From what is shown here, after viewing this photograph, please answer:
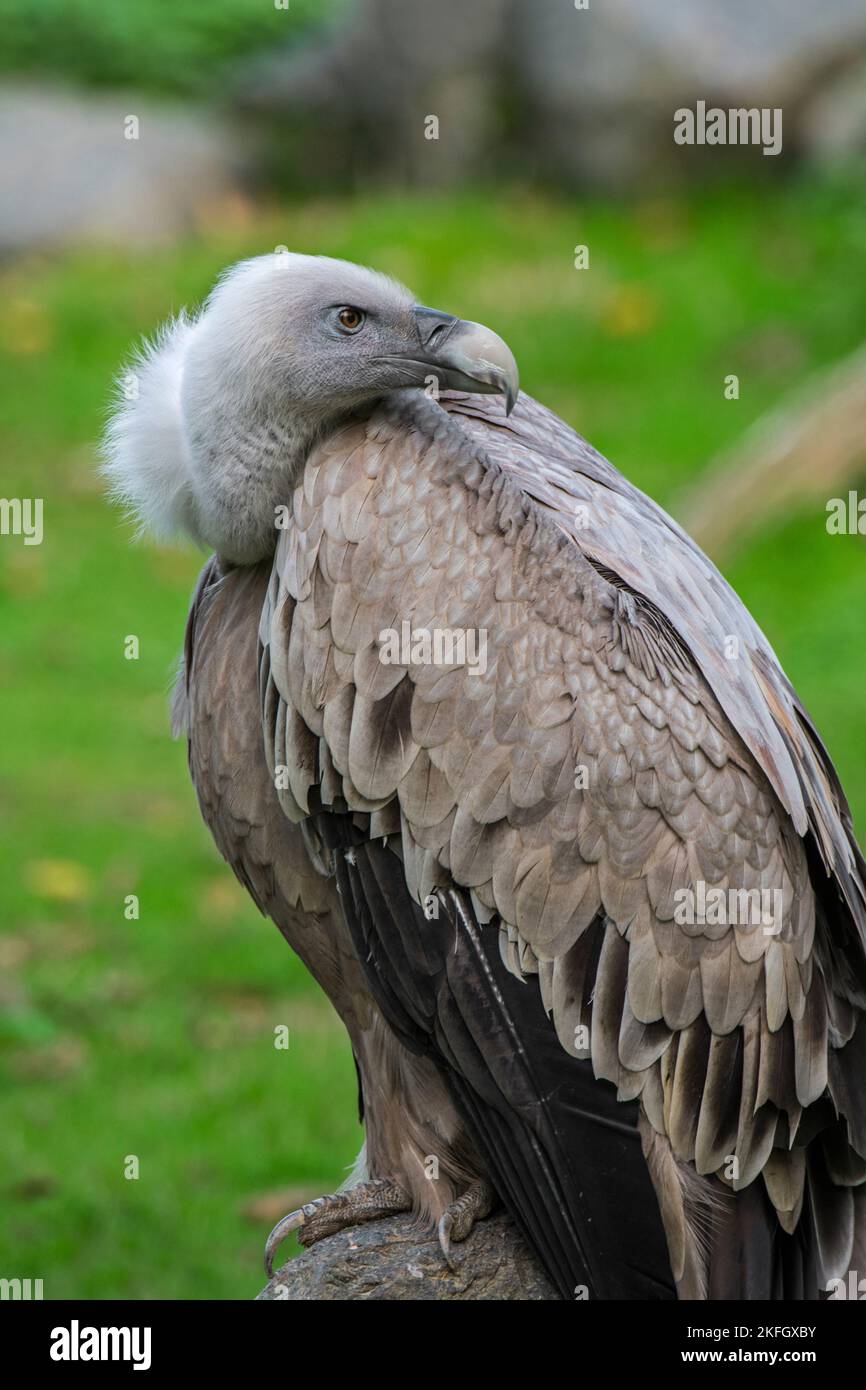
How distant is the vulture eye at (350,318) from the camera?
423 cm

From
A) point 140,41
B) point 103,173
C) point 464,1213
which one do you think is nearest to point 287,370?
point 464,1213

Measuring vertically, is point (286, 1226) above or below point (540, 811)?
below

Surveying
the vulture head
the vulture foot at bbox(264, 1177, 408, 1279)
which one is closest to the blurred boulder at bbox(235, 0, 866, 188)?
the vulture head

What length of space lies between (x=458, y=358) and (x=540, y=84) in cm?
1271

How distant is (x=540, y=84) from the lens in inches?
633

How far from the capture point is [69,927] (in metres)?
8.96

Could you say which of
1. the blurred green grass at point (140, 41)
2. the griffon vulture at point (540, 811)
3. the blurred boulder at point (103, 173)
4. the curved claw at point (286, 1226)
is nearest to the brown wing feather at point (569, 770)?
the griffon vulture at point (540, 811)

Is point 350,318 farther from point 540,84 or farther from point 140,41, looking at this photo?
point 140,41

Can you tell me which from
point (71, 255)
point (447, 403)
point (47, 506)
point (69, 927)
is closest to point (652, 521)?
point (447, 403)

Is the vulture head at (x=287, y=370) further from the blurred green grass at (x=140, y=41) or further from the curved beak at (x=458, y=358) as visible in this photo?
the blurred green grass at (x=140, y=41)

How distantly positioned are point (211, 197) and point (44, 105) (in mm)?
1687

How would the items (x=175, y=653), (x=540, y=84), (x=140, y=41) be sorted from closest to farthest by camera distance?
(x=175, y=653) → (x=540, y=84) → (x=140, y=41)

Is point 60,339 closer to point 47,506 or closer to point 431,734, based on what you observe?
point 47,506

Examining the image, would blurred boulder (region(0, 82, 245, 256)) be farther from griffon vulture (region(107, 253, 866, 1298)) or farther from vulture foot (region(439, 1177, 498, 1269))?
vulture foot (region(439, 1177, 498, 1269))
